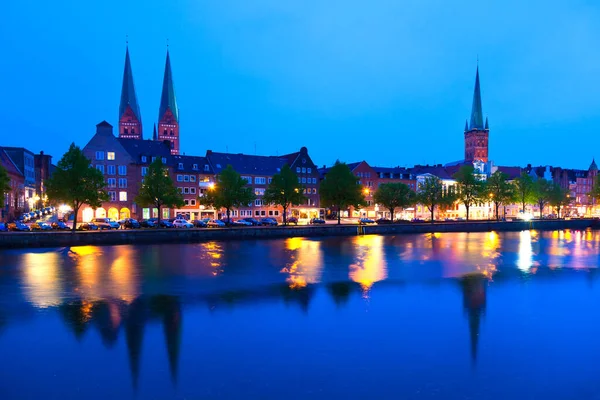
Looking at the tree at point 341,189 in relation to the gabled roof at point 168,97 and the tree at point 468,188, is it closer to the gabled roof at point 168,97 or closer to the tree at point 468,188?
the tree at point 468,188

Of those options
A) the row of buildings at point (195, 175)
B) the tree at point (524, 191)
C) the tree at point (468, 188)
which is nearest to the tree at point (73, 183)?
the row of buildings at point (195, 175)

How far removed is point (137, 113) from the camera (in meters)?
151

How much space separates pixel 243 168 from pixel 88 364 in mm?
81582

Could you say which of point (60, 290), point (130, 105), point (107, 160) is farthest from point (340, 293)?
point (130, 105)

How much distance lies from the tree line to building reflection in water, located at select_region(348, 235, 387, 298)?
92.1 ft

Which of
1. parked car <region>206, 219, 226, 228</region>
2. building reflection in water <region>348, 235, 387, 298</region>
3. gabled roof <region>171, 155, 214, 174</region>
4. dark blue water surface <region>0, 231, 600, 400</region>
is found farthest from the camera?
gabled roof <region>171, 155, 214, 174</region>

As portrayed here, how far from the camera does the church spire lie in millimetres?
148375

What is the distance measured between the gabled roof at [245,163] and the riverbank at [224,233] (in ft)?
97.5

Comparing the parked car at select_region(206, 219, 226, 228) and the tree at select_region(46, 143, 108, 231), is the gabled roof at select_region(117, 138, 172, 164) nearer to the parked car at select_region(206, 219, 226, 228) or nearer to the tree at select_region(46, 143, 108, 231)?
the parked car at select_region(206, 219, 226, 228)

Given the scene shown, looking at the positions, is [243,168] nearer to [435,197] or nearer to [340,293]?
[435,197]

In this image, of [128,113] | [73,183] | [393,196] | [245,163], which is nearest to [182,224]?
[73,183]

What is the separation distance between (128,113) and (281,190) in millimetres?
87264

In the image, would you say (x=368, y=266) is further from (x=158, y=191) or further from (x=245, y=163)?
(x=245, y=163)

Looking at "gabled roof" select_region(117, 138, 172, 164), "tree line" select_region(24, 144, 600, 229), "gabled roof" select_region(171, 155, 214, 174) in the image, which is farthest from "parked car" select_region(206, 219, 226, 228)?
"gabled roof" select_region(117, 138, 172, 164)
